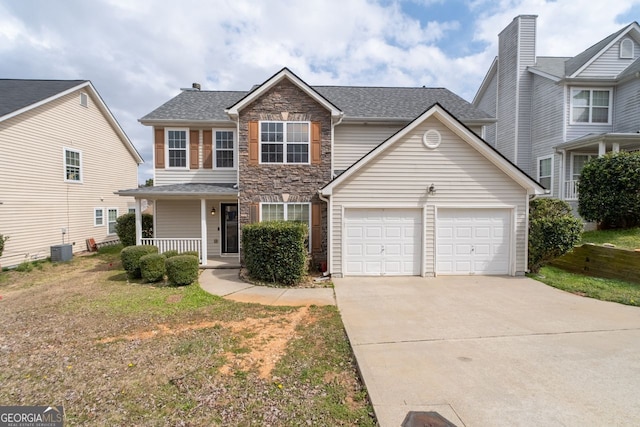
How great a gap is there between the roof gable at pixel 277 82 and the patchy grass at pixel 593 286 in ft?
28.9

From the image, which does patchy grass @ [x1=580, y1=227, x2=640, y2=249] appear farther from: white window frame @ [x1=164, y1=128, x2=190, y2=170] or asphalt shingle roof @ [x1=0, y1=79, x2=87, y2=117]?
asphalt shingle roof @ [x1=0, y1=79, x2=87, y2=117]

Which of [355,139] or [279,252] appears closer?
[279,252]

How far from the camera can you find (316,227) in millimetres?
10438

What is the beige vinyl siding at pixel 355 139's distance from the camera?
11852mm

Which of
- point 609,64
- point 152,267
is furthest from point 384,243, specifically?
point 609,64

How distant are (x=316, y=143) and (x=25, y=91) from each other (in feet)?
46.1

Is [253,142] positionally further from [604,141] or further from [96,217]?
[604,141]

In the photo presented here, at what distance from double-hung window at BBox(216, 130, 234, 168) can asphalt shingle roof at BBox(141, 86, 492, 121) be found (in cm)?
67

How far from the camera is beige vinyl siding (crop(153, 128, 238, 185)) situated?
11.9 meters

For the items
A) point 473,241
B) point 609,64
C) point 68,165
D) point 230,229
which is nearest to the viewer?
point 473,241

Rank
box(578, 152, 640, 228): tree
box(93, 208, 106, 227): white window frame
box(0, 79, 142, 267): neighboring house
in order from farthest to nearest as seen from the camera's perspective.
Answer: box(93, 208, 106, 227): white window frame
box(0, 79, 142, 267): neighboring house
box(578, 152, 640, 228): tree

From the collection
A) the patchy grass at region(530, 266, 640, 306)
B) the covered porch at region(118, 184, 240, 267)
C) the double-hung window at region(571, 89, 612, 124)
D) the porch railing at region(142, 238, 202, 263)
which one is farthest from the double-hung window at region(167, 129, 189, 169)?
the double-hung window at region(571, 89, 612, 124)

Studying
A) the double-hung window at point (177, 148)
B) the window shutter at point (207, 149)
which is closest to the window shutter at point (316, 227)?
the window shutter at point (207, 149)

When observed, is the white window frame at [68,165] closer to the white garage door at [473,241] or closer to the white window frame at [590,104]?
the white garage door at [473,241]
